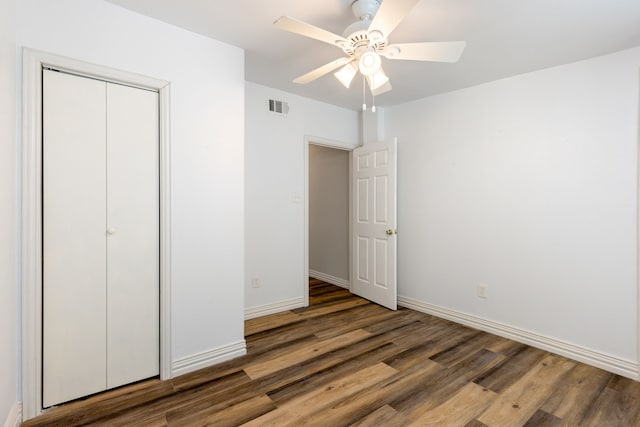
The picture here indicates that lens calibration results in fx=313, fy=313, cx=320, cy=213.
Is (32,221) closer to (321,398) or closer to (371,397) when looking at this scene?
(321,398)

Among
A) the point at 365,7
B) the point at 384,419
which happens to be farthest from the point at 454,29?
the point at 384,419

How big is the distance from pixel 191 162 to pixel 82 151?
0.63 meters

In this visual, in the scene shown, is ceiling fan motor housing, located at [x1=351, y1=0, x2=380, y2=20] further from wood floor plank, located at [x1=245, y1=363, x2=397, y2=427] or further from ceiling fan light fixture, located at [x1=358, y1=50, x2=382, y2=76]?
wood floor plank, located at [x1=245, y1=363, x2=397, y2=427]

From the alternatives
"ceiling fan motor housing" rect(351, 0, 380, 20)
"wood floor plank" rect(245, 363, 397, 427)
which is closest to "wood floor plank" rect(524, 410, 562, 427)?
"wood floor plank" rect(245, 363, 397, 427)

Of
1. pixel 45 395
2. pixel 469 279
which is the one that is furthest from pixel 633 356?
pixel 45 395

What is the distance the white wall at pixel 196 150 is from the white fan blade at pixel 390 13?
4.35 ft

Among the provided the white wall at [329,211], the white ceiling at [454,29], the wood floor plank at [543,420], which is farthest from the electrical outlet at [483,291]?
the white ceiling at [454,29]

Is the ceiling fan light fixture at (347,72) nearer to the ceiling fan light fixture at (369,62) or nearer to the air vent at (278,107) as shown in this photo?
the ceiling fan light fixture at (369,62)

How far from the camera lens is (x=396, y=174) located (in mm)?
3727

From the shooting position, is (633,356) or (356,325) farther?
(356,325)

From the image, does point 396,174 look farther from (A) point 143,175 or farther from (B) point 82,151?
(B) point 82,151

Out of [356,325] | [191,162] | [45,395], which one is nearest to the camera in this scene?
[45,395]

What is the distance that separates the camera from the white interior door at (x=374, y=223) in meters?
3.64

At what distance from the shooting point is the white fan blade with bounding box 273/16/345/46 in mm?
1466
